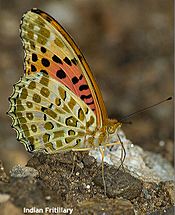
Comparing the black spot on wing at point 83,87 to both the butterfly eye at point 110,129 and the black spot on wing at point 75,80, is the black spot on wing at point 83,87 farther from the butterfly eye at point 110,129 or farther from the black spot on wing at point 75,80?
the butterfly eye at point 110,129

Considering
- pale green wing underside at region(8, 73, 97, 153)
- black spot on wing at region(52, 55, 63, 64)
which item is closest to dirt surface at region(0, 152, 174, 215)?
pale green wing underside at region(8, 73, 97, 153)

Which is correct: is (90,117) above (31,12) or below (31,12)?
below

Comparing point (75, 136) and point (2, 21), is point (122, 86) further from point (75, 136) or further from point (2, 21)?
point (75, 136)

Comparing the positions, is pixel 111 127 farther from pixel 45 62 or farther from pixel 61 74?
pixel 45 62

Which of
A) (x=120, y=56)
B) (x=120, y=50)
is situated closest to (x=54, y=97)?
(x=120, y=56)

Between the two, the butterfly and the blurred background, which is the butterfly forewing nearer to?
the butterfly

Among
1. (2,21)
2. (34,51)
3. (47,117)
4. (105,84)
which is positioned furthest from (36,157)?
(2,21)
